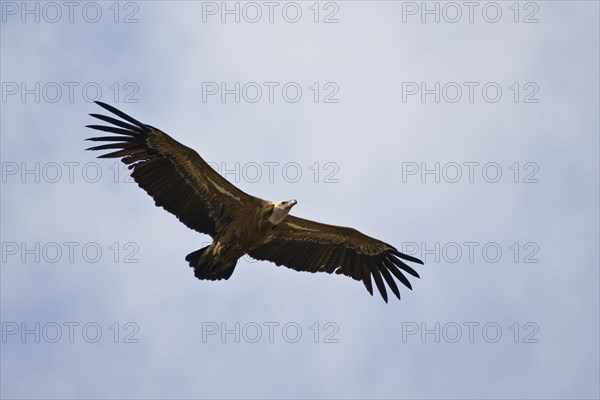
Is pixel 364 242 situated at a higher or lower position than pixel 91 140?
lower

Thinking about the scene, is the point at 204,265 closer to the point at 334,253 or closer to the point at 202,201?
the point at 202,201

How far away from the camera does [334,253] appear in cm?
2655

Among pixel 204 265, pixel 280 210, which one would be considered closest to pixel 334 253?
pixel 280 210

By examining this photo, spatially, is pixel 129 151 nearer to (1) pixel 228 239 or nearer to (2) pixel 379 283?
(1) pixel 228 239

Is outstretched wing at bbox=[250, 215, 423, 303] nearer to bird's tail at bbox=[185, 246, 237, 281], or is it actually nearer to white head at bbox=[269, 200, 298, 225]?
white head at bbox=[269, 200, 298, 225]

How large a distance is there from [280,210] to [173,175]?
7.36ft

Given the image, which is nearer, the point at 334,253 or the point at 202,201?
the point at 202,201

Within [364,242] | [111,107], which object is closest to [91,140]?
[111,107]

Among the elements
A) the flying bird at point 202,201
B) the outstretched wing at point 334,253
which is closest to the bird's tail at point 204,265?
the flying bird at point 202,201

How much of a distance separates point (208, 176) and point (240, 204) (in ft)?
2.79

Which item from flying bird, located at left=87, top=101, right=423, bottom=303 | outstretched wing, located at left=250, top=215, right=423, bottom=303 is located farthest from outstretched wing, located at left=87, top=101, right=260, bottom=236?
outstretched wing, located at left=250, top=215, right=423, bottom=303

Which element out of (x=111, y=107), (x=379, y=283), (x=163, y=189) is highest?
(x=111, y=107)

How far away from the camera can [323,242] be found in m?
26.4

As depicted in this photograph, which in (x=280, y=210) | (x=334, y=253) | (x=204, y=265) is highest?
(x=280, y=210)
